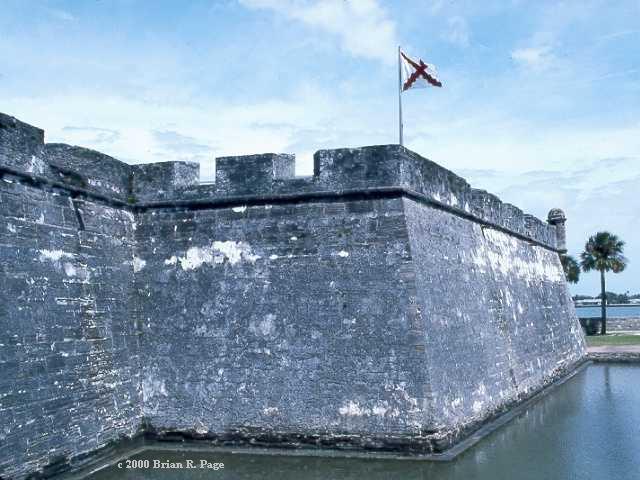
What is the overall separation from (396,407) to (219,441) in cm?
252

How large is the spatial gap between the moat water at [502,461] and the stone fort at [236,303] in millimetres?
432

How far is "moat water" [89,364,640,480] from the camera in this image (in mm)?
8219

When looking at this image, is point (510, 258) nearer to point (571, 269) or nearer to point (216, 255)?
point (216, 255)

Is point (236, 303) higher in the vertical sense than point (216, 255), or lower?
lower

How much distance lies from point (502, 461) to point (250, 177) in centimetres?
522

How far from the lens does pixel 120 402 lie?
31.5 feet

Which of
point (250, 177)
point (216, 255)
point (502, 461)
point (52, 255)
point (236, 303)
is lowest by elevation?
point (502, 461)

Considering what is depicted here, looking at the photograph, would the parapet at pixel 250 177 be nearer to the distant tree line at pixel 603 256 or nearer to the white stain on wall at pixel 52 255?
the white stain on wall at pixel 52 255

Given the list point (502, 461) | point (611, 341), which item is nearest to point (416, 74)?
point (502, 461)

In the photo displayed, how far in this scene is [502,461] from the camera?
889 cm

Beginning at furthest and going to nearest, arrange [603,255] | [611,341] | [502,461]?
[603,255], [611,341], [502,461]

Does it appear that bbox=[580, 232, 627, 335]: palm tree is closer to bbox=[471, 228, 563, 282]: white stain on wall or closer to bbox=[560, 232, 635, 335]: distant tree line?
bbox=[560, 232, 635, 335]: distant tree line

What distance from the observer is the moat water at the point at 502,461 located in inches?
324

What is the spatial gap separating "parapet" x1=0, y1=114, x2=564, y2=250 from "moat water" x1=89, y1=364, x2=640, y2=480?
11.9 ft
